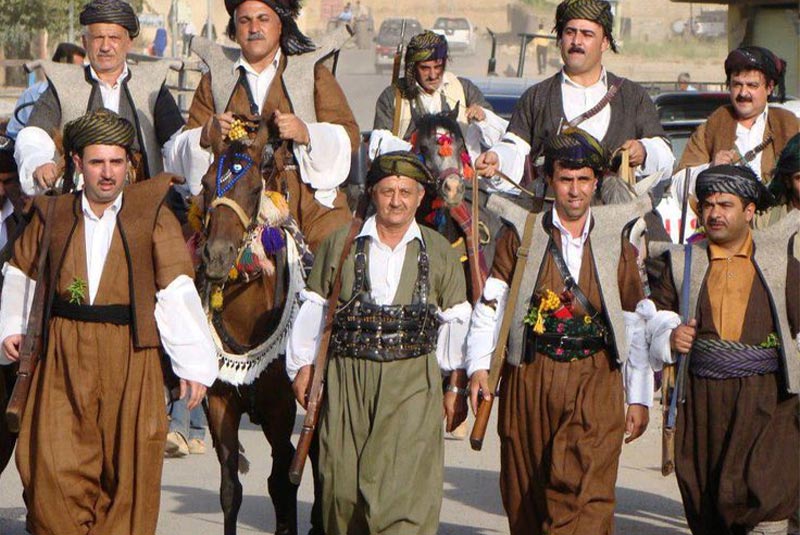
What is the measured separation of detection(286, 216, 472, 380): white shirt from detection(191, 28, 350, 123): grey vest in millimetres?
1519

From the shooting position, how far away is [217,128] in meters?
8.12

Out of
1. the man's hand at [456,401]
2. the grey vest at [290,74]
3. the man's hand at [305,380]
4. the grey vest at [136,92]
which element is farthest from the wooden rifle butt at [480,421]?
the grey vest at [136,92]

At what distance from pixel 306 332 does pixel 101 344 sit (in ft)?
2.84

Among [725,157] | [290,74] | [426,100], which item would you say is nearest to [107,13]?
[290,74]

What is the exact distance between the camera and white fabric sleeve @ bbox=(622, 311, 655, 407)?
24.0ft

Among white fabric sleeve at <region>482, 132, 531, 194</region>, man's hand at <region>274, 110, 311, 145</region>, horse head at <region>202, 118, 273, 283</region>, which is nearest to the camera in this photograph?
horse head at <region>202, 118, 273, 283</region>

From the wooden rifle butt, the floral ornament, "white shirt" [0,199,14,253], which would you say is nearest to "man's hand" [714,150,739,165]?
the wooden rifle butt

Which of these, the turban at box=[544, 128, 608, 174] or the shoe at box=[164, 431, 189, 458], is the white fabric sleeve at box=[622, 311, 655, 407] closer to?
the turban at box=[544, 128, 608, 174]

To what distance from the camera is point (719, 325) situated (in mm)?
7430

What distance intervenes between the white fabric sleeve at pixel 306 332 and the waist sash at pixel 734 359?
161 centimetres

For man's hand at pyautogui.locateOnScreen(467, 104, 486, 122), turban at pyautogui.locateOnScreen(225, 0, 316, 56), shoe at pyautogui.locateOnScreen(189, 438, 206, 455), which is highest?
turban at pyautogui.locateOnScreen(225, 0, 316, 56)

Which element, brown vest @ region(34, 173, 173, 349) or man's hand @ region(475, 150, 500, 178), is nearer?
brown vest @ region(34, 173, 173, 349)

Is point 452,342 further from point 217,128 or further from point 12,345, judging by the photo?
point 12,345

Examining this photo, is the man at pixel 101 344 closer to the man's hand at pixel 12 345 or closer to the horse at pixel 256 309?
the man's hand at pixel 12 345
